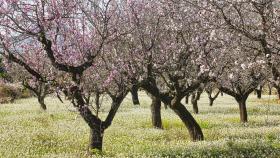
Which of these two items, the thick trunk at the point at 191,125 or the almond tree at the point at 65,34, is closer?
the almond tree at the point at 65,34

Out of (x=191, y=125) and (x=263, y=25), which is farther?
(x=191, y=125)

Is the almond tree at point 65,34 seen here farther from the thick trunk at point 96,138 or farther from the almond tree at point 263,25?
the almond tree at point 263,25

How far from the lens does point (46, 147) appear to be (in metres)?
20.3

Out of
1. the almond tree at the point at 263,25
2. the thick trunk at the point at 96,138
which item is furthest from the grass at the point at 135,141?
the almond tree at the point at 263,25

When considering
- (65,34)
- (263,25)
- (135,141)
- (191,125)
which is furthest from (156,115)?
(263,25)

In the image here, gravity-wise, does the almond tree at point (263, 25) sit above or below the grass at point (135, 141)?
above

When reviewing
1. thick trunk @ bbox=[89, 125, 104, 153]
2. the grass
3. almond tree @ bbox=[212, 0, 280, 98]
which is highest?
almond tree @ bbox=[212, 0, 280, 98]

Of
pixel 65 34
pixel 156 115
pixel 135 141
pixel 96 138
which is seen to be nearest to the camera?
pixel 65 34

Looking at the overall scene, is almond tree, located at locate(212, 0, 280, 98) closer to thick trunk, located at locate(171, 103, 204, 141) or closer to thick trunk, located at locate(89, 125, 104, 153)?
thick trunk, located at locate(89, 125, 104, 153)

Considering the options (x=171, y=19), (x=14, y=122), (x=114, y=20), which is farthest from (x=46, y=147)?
(x=14, y=122)

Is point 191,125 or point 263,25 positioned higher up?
point 263,25

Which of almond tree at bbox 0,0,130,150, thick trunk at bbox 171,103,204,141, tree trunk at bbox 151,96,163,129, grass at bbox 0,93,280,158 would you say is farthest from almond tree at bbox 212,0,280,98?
tree trunk at bbox 151,96,163,129

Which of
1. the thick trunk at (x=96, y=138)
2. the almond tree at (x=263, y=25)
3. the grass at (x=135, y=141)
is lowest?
the grass at (x=135, y=141)

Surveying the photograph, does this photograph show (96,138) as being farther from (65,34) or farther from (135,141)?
(135,141)
